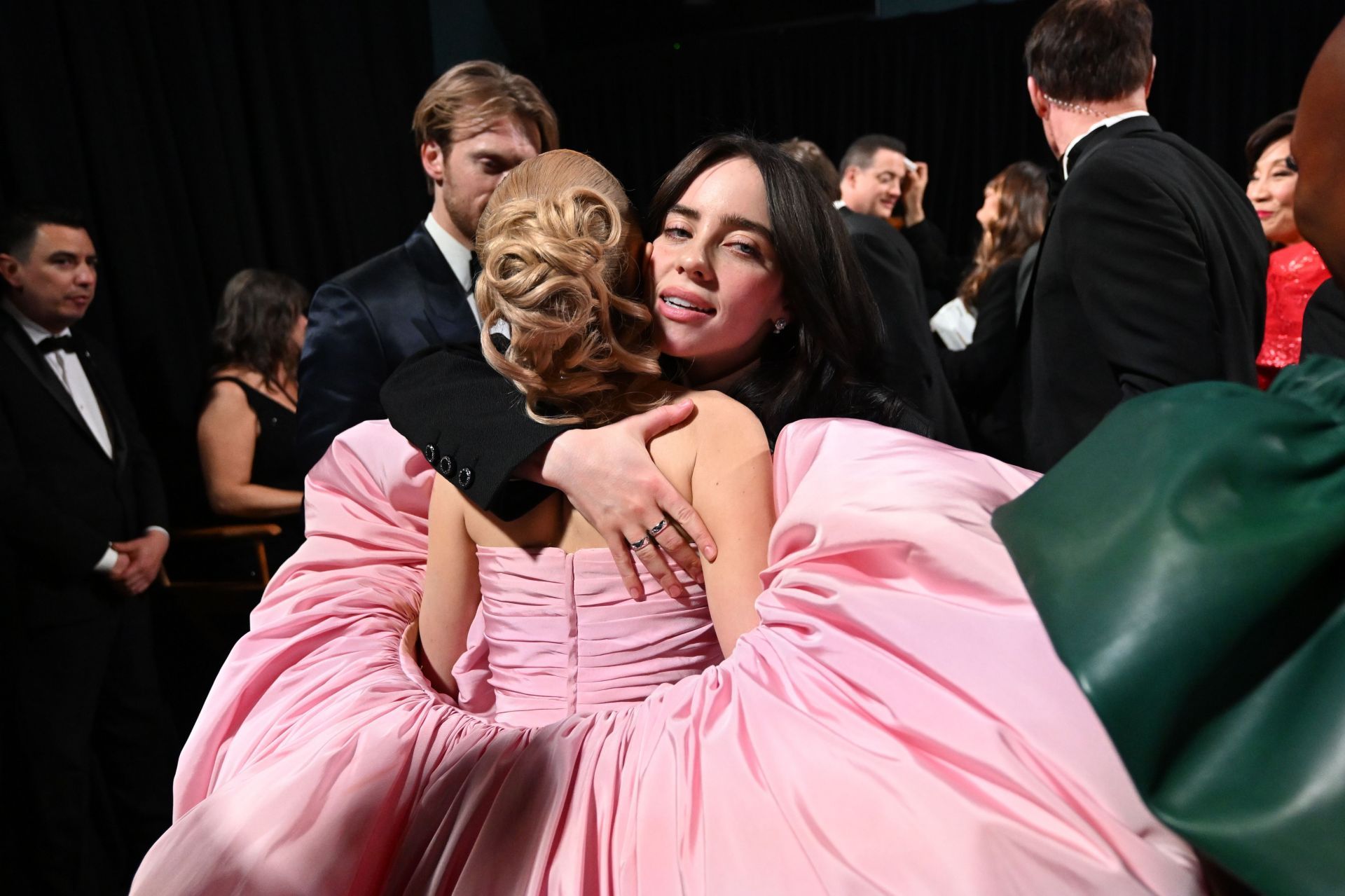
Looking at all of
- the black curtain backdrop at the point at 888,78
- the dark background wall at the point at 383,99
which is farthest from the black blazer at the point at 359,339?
the black curtain backdrop at the point at 888,78

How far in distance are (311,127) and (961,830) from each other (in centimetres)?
404

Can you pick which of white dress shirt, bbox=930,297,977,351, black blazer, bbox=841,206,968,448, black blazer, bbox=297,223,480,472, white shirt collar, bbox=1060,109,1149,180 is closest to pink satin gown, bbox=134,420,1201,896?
black blazer, bbox=297,223,480,472

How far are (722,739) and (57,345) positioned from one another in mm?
2421

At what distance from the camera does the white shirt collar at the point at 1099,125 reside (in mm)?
1886

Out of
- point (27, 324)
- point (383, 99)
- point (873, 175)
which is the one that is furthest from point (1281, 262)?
point (383, 99)

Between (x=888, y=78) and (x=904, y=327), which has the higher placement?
(x=888, y=78)

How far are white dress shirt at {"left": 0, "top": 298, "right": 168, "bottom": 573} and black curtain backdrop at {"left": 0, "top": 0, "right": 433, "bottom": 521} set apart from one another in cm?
48

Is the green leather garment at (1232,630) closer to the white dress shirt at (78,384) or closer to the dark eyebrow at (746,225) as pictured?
the dark eyebrow at (746,225)

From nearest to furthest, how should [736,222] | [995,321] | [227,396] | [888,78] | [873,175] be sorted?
[736,222] → [995,321] → [227,396] → [873,175] → [888,78]

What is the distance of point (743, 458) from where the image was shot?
114 centimetres

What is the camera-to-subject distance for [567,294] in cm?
114

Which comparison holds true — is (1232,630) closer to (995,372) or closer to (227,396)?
(995,372)

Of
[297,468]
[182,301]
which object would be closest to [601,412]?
[297,468]

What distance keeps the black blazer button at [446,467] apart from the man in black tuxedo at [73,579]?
1667 mm
